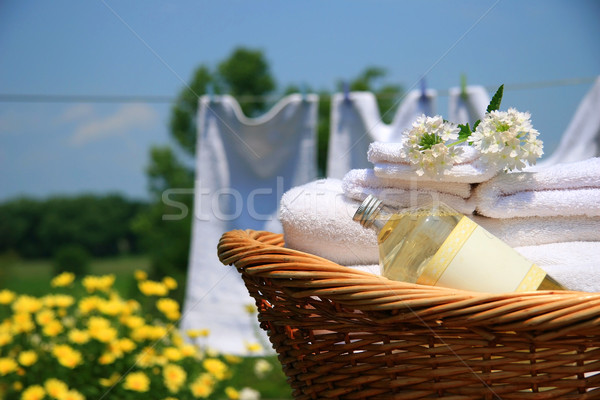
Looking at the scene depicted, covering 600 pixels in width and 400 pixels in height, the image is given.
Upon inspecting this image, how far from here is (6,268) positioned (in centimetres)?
218

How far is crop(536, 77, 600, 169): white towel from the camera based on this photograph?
1162 millimetres

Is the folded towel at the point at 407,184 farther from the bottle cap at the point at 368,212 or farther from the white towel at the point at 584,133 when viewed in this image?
the white towel at the point at 584,133

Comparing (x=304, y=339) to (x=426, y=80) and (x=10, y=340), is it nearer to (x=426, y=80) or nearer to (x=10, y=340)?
(x=10, y=340)

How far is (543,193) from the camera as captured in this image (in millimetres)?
471

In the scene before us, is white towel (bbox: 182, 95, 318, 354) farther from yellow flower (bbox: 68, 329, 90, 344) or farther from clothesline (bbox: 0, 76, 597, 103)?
yellow flower (bbox: 68, 329, 90, 344)

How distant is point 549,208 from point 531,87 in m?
0.90

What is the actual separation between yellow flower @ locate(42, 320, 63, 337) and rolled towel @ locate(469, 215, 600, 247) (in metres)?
0.75

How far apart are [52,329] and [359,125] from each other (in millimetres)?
884

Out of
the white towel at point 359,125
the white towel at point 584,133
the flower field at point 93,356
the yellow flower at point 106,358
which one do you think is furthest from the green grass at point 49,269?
the white towel at point 584,133

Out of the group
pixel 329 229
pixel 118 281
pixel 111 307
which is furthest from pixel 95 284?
pixel 118 281

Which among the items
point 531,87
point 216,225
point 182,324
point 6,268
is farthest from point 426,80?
point 6,268

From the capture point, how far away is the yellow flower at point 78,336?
0.86 meters

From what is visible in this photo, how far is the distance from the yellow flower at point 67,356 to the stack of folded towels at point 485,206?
0.53m

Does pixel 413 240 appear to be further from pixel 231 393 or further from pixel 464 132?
pixel 231 393
